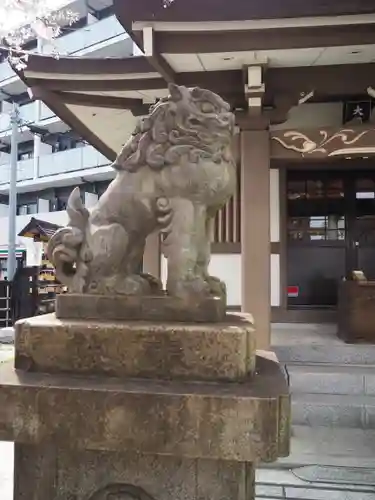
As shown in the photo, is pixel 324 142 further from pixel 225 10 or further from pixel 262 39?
pixel 225 10

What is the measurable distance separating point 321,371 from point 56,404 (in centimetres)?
381

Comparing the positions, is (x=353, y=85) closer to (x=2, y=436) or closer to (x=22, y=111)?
(x=2, y=436)

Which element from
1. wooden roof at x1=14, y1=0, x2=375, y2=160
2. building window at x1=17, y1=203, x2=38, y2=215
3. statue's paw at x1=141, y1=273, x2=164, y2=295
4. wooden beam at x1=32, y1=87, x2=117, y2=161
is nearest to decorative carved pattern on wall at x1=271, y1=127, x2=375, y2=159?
wooden roof at x1=14, y1=0, x2=375, y2=160

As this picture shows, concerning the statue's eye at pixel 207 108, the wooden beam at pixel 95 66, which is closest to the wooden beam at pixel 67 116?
the wooden beam at pixel 95 66

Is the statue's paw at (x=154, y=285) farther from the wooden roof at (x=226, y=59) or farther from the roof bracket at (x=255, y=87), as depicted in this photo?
the roof bracket at (x=255, y=87)

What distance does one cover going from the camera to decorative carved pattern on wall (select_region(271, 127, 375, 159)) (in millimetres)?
5086

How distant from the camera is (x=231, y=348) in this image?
177cm

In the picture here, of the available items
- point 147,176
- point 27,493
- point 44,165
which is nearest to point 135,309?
point 147,176

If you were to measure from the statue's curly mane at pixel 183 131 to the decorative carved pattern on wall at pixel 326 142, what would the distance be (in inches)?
128

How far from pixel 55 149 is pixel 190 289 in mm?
22632

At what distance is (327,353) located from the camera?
17.4ft

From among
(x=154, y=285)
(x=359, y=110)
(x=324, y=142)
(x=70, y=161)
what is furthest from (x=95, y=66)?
(x=70, y=161)

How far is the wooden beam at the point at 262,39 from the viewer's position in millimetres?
4137

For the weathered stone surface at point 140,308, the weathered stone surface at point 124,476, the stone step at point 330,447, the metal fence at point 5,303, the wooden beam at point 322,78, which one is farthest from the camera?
the metal fence at point 5,303
